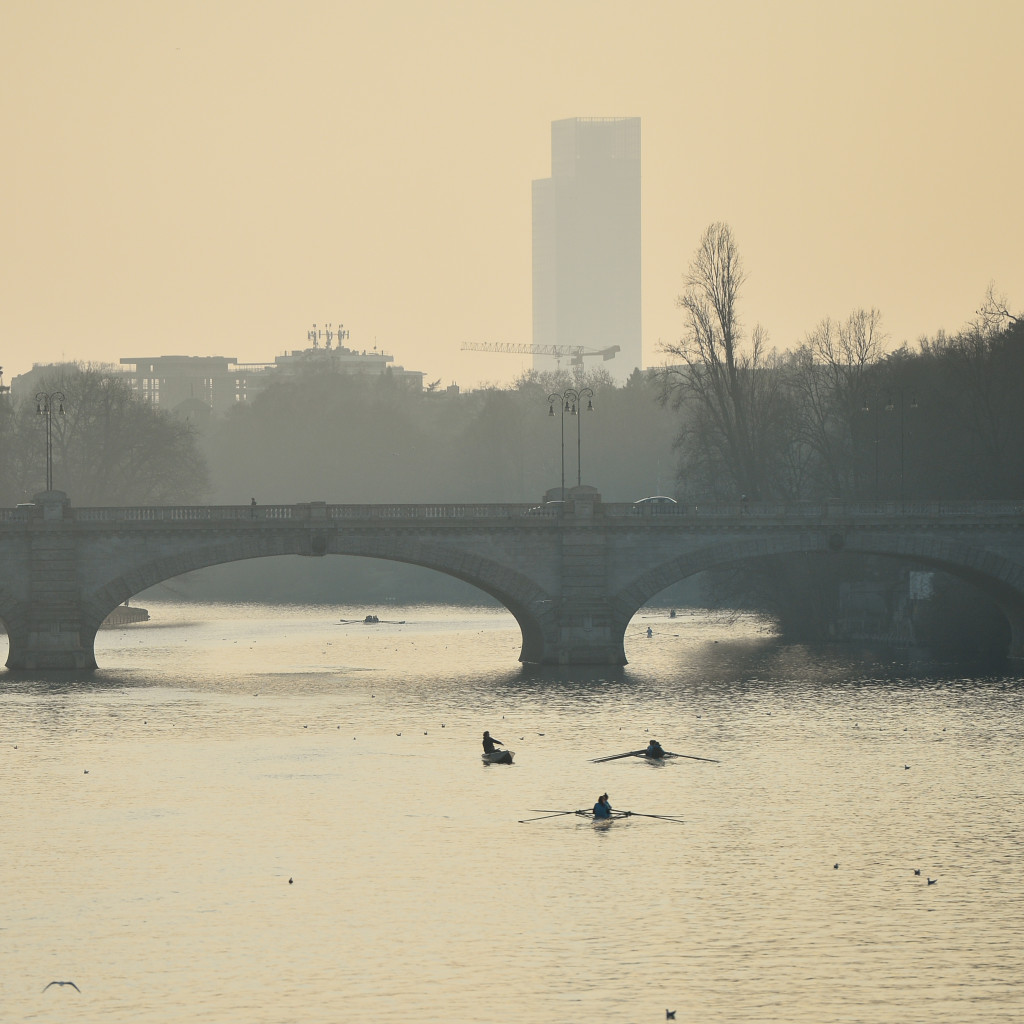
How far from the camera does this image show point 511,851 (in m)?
52.0

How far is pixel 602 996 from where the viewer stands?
38844 mm

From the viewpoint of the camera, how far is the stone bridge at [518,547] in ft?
292

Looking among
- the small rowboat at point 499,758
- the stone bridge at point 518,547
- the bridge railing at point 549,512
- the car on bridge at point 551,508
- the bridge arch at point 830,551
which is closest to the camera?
the small rowboat at point 499,758

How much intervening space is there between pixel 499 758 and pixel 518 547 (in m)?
Answer: 26.9

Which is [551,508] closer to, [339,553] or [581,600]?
[581,600]

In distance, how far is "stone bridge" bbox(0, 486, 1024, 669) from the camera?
8888cm

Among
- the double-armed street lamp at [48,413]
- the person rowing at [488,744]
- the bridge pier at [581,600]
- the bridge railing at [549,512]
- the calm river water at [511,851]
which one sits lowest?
the calm river water at [511,851]

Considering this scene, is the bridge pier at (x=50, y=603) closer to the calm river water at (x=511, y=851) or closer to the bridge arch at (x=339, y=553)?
the bridge arch at (x=339, y=553)

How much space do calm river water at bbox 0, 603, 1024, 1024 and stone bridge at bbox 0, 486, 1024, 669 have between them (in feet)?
Result: 11.3

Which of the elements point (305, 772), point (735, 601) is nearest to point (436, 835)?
point (305, 772)

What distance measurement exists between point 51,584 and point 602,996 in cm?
5523

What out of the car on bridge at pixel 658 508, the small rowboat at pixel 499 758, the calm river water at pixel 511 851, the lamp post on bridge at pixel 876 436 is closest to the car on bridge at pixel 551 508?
the car on bridge at pixel 658 508

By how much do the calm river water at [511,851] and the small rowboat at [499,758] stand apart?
1.57ft

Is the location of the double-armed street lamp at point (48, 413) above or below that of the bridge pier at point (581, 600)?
above
